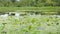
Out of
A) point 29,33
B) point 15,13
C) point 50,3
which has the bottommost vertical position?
point 29,33

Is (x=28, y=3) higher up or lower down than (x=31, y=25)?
higher up

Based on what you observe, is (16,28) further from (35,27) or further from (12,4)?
(12,4)

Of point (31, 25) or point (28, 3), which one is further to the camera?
point (28, 3)

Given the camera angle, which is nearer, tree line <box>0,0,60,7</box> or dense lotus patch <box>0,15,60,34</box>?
dense lotus patch <box>0,15,60,34</box>

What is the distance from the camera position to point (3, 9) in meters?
2.40

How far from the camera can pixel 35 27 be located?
2242mm

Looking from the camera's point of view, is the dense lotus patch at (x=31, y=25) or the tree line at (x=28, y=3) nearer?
the dense lotus patch at (x=31, y=25)

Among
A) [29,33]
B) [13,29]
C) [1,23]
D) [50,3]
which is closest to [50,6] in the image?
[50,3]

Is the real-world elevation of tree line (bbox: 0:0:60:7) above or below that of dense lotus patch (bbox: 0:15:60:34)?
above

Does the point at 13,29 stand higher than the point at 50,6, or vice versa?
the point at 50,6

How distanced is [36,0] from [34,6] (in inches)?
5.1

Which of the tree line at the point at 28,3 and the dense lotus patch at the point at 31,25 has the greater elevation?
the tree line at the point at 28,3

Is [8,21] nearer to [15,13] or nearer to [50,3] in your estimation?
[15,13]

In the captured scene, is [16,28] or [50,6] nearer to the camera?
[16,28]
